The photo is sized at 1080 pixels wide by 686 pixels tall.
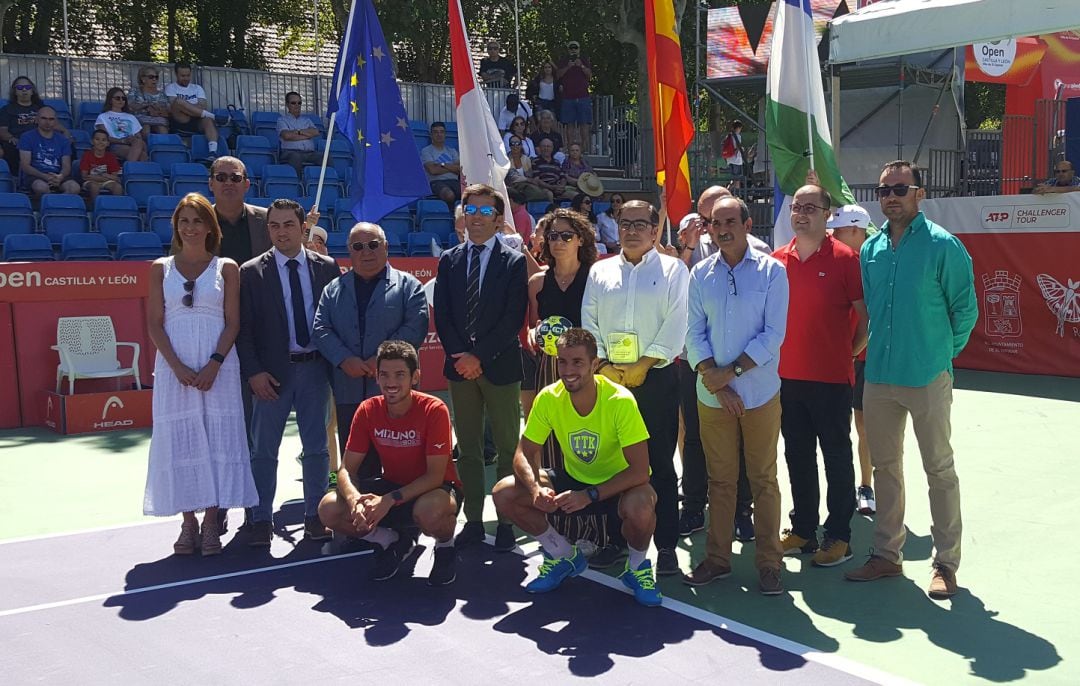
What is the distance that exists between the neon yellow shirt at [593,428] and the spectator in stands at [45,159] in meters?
10.3

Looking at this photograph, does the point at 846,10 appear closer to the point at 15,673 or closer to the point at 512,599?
the point at 512,599

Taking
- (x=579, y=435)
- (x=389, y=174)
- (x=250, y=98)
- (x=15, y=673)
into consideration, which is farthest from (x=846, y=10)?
(x=15, y=673)

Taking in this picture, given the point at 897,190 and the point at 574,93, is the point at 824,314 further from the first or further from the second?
the point at 574,93

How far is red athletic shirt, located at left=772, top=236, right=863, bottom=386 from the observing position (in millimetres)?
5961

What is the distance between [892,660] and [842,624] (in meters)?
0.49

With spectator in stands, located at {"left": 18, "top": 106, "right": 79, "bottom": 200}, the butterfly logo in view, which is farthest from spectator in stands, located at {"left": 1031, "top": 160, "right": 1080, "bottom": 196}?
spectator in stands, located at {"left": 18, "top": 106, "right": 79, "bottom": 200}

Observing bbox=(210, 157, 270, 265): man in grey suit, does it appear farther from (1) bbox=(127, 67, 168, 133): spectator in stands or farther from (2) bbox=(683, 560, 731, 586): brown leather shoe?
(1) bbox=(127, 67, 168, 133): spectator in stands

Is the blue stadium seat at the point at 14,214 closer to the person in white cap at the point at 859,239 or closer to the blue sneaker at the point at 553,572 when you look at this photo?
the blue sneaker at the point at 553,572

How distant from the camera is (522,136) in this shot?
1869 cm

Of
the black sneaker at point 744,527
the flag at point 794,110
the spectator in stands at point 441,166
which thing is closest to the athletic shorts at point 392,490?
the black sneaker at point 744,527

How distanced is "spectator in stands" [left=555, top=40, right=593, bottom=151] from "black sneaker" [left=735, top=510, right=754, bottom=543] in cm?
1483

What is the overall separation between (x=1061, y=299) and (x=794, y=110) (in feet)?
20.0

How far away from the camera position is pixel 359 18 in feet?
29.8

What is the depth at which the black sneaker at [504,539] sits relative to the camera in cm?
646
